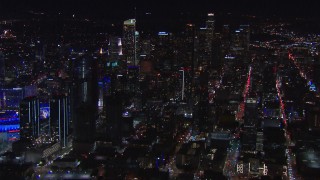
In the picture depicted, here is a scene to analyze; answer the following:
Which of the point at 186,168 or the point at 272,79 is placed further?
the point at 272,79

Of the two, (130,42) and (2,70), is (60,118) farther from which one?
(130,42)

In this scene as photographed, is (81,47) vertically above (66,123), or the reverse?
(81,47)

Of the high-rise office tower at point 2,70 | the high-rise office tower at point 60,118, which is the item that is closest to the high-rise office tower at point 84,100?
the high-rise office tower at point 60,118

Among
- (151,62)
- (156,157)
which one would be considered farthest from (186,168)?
(151,62)

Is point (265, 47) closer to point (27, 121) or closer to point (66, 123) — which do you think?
point (66, 123)

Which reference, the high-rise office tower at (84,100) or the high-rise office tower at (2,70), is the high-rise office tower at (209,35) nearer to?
the high-rise office tower at (84,100)

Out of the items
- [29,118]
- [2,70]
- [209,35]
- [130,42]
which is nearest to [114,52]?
[130,42]

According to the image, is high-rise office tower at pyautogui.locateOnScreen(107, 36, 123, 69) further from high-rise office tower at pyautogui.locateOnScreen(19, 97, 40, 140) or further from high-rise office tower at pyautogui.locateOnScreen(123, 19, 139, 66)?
high-rise office tower at pyautogui.locateOnScreen(19, 97, 40, 140)
